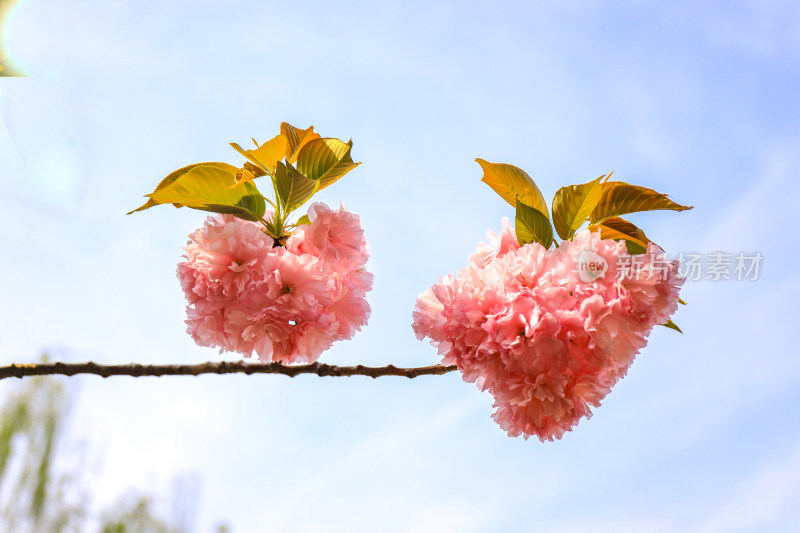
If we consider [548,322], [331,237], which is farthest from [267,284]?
[548,322]

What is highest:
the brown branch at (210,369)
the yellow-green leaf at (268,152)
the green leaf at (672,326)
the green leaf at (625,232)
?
the yellow-green leaf at (268,152)

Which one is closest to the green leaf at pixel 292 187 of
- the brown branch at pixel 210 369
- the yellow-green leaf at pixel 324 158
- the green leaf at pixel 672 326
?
the yellow-green leaf at pixel 324 158

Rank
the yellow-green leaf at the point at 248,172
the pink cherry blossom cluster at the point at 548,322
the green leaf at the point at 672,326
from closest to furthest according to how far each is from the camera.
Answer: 1. the pink cherry blossom cluster at the point at 548,322
2. the yellow-green leaf at the point at 248,172
3. the green leaf at the point at 672,326

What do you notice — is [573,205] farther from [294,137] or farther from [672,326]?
[294,137]

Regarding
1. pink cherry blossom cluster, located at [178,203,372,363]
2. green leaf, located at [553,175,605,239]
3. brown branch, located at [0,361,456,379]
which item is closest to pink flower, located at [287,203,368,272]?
pink cherry blossom cluster, located at [178,203,372,363]

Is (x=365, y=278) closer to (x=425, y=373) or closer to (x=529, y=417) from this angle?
(x=425, y=373)

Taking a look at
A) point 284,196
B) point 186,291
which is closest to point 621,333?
point 284,196

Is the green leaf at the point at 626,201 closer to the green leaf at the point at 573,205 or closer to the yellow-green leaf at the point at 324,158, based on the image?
the green leaf at the point at 573,205
